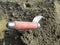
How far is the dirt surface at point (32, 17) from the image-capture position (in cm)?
203

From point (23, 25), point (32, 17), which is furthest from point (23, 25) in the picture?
point (32, 17)

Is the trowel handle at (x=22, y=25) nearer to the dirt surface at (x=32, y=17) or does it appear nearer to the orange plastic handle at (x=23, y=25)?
the orange plastic handle at (x=23, y=25)

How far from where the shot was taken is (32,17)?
214 centimetres

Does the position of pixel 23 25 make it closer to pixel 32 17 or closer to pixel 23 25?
pixel 23 25

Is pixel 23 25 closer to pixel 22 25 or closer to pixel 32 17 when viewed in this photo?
pixel 22 25

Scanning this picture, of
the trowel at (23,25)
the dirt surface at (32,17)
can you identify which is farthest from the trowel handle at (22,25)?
A: the dirt surface at (32,17)

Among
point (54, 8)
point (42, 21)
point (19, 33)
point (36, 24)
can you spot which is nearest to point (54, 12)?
point (54, 8)

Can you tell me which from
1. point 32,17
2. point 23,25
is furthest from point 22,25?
point 32,17

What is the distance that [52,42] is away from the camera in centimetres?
205

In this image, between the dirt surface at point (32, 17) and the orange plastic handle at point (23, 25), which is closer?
the orange plastic handle at point (23, 25)

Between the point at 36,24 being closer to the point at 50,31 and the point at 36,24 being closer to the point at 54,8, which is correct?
the point at 50,31

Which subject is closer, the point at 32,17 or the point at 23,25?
the point at 23,25

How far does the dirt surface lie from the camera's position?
203 cm

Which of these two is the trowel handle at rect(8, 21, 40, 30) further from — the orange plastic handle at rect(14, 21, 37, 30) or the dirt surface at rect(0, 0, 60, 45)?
the dirt surface at rect(0, 0, 60, 45)
